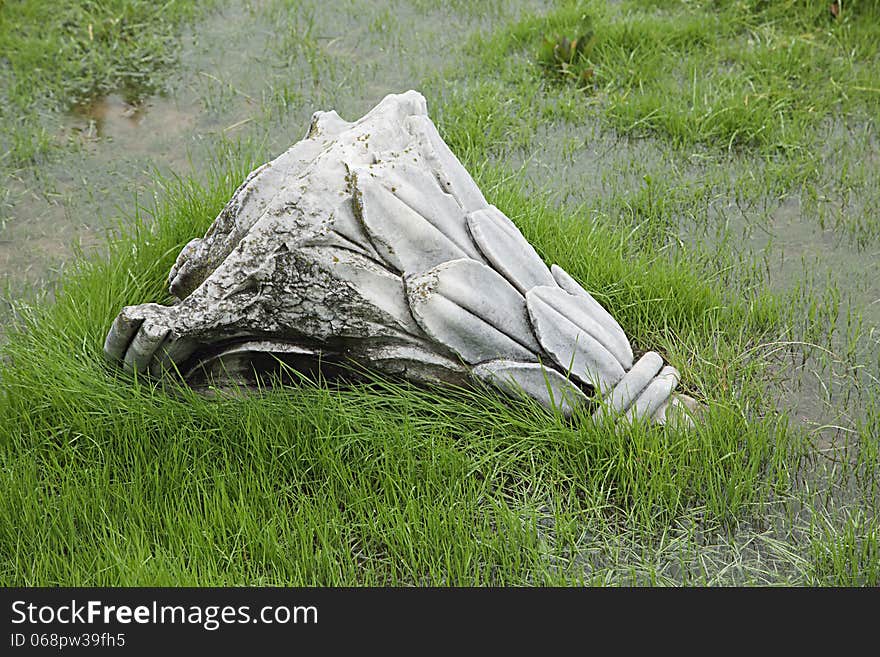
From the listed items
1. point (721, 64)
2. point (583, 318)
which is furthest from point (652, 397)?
point (721, 64)

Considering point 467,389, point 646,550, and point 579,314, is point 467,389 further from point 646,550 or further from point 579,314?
point 646,550

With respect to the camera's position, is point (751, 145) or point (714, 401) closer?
point (714, 401)

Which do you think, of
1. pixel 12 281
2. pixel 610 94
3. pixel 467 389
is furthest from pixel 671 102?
pixel 12 281

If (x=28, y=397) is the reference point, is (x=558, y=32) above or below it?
above

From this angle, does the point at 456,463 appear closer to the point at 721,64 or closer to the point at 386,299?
the point at 386,299

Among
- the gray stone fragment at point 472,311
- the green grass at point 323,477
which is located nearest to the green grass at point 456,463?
the green grass at point 323,477

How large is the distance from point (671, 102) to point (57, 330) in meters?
2.67

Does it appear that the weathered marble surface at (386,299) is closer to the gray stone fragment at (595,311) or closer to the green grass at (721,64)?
the gray stone fragment at (595,311)

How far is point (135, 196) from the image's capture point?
3.70 metres

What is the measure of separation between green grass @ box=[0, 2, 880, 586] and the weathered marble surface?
0.34 ft

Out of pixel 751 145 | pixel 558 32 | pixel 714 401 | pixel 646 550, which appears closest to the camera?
pixel 646 550

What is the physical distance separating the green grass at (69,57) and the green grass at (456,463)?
1318 mm

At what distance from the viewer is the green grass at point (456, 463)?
235cm

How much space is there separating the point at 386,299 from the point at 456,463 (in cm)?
47
